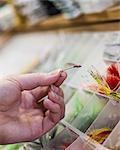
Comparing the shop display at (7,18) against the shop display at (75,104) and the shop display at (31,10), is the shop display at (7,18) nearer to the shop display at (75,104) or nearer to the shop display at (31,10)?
the shop display at (31,10)

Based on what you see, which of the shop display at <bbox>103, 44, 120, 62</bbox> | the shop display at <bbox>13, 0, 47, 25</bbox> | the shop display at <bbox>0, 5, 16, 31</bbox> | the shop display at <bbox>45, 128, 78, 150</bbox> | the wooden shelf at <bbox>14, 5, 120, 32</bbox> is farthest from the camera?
the shop display at <bbox>0, 5, 16, 31</bbox>

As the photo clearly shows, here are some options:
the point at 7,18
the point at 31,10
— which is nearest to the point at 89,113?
the point at 31,10

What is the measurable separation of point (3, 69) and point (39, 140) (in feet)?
3.00

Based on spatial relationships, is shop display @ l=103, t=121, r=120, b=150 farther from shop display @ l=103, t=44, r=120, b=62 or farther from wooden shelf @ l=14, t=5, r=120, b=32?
wooden shelf @ l=14, t=5, r=120, b=32

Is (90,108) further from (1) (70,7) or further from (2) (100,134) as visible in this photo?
(1) (70,7)

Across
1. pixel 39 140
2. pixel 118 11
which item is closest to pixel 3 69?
pixel 118 11

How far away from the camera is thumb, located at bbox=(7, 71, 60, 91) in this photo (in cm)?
95

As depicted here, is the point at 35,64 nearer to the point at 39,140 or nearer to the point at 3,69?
the point at 3,69

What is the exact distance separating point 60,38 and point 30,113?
78 cm

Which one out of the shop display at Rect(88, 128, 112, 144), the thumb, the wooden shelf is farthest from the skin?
the wooden shelf

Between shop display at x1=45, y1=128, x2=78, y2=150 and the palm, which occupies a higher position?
the palm

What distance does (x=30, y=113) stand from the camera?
1.02 m

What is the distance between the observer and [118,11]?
1.31 meters

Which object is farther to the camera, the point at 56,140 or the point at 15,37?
the point at 15,37
